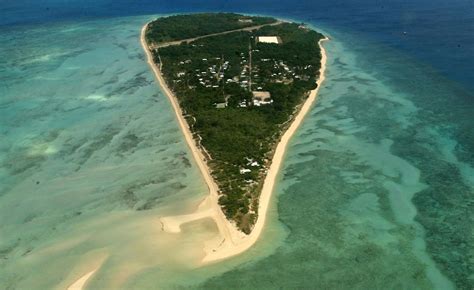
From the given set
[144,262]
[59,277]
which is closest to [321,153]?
[144,262]

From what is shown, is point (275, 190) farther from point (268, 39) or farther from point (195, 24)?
point (195, 24)

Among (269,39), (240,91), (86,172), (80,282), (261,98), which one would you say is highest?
(269,39)

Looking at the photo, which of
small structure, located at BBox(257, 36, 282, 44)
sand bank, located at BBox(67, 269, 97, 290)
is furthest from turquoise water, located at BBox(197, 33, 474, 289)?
small structure, located at BBox(257, 36, 282, 44)

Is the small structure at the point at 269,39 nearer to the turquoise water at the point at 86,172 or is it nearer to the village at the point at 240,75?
the village at the point at 240,75

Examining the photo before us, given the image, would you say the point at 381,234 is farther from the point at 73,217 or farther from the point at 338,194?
the point at 73,217

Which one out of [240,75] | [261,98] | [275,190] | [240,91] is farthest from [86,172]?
[240,75]

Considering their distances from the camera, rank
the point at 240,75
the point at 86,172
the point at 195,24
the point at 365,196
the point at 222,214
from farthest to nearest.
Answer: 1. the point at 195,24
2. the point at 240,75
3. the point at 86,172
4. the point at 365,196
5. the point at 222,214
